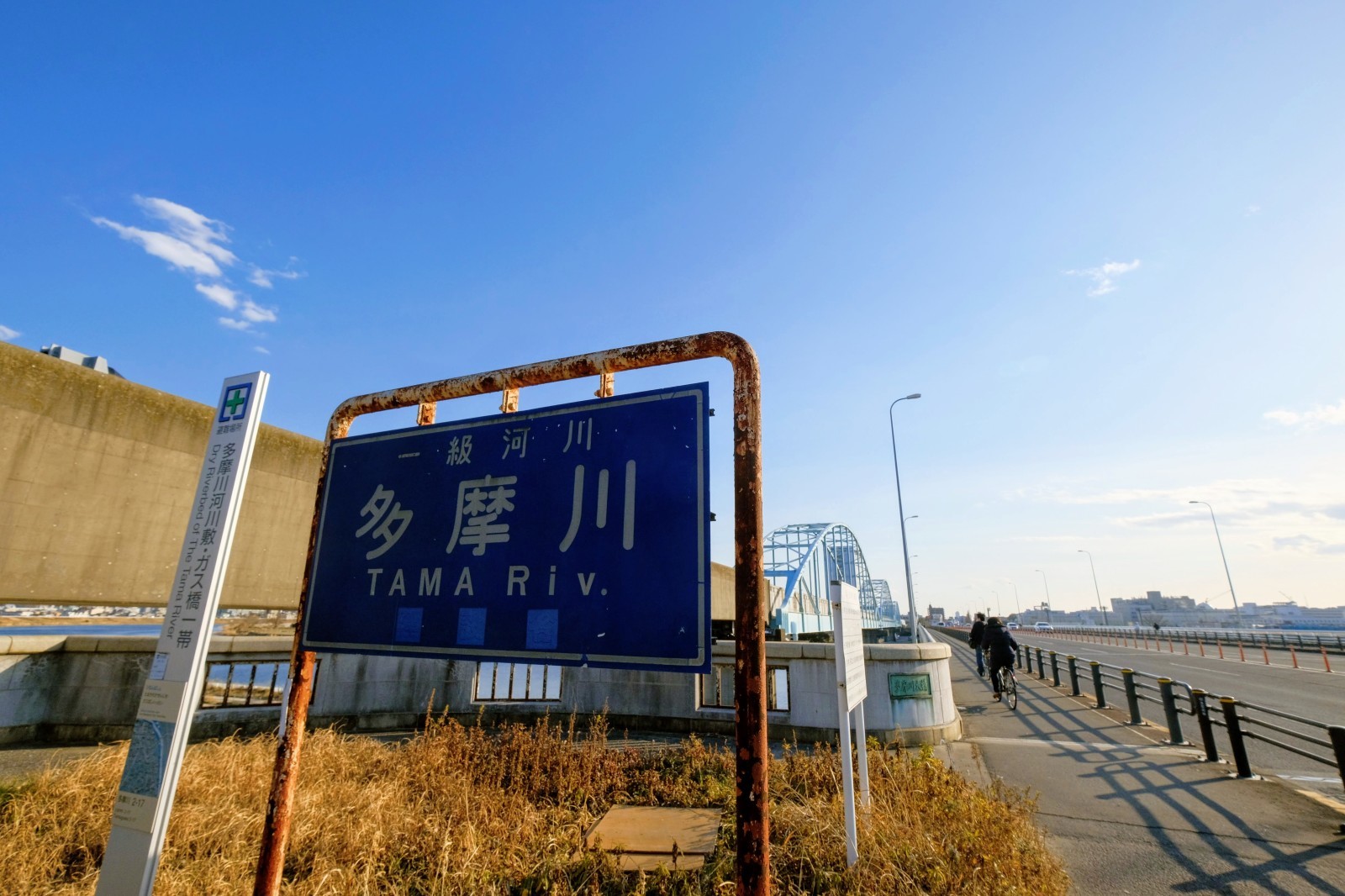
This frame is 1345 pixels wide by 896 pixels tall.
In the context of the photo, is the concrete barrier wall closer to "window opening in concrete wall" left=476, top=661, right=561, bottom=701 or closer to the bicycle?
"window opening in concrete wall" left=476, top=661, right=561, bottom=701

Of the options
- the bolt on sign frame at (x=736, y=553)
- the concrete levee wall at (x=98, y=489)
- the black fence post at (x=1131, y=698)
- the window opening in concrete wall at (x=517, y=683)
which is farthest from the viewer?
the black fence post at (x=1131, y=698)

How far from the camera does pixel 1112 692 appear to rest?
13445 millimetres

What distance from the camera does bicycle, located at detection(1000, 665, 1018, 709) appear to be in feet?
35.5

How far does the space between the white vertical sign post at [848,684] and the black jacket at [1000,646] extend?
8.10 m

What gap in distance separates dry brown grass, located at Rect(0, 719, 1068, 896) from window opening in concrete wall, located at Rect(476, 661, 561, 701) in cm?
319

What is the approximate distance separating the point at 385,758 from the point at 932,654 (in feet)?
23.2

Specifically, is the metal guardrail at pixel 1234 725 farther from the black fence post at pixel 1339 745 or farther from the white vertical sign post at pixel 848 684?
the white vertical sign post at pixel 848 684

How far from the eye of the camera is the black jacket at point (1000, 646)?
11.1m

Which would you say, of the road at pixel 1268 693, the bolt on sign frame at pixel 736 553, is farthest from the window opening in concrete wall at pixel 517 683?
the road at pixel 1268 693

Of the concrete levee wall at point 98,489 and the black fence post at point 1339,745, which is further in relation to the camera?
the concrete levee wall at point 98,489

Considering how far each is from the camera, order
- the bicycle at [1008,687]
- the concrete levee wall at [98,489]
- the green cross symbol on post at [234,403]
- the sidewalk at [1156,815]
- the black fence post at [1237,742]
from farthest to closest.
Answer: the bicycle at [1008,687] < the concrete levee wall at [98,489] < the black fence post at [1237,742] < the sidewalk at [1156,815] < the green cross symbol on post at [234,403]

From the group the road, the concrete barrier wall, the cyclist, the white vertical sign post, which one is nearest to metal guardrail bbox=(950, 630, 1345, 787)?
the road

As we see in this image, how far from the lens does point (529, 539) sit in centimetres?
244

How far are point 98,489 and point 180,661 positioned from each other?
945 centimetres
